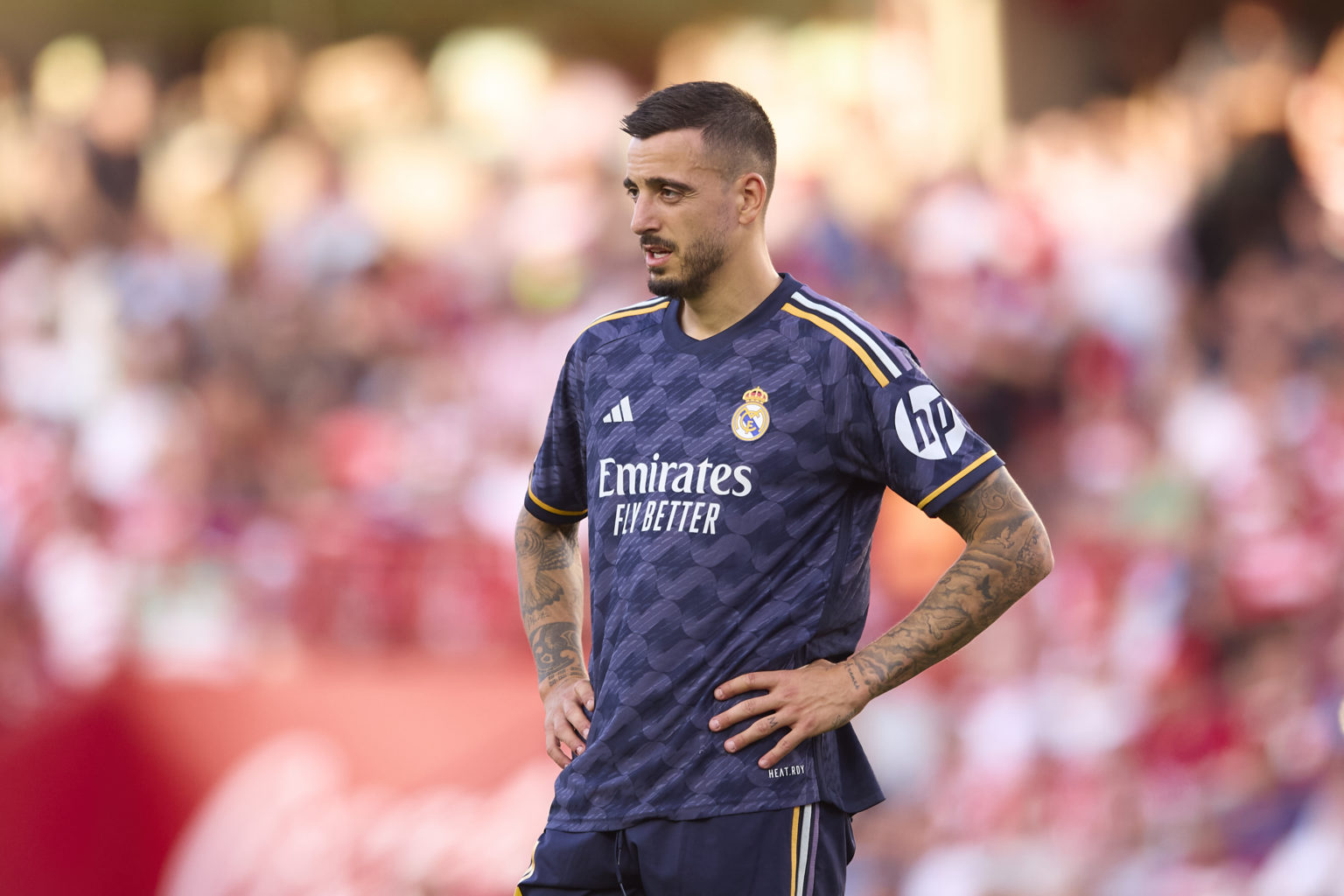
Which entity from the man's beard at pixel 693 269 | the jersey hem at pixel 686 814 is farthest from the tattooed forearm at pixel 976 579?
the man's beard at pixel 693 269

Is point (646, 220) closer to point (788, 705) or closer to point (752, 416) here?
point (752, 416)

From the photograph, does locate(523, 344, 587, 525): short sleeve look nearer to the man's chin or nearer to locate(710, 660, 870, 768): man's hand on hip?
the man's chin

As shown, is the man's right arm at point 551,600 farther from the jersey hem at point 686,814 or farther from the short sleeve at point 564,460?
the jersey hem at point 686,814

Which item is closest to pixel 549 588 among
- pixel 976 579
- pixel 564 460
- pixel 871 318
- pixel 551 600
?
pixel 551 600

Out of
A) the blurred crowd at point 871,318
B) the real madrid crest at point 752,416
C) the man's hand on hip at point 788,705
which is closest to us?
the man's hand on hip at point 788,705

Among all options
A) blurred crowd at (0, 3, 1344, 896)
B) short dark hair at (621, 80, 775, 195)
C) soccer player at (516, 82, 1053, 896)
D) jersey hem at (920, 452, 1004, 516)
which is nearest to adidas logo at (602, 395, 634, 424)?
soccer player at (516, 82, 1053, 896)

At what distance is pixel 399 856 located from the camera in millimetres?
7457

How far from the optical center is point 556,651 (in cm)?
373

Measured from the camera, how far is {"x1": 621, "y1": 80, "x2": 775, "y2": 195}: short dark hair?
3346mm

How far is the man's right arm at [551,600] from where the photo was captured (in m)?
3.67

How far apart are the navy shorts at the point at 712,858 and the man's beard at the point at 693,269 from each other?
3.47 feet

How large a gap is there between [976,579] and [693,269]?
839 millimetres

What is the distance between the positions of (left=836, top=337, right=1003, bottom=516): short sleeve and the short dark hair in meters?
0.49

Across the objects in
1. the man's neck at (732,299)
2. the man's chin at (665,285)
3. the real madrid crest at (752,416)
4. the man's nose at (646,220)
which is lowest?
the real madrid crest at (752,416)
